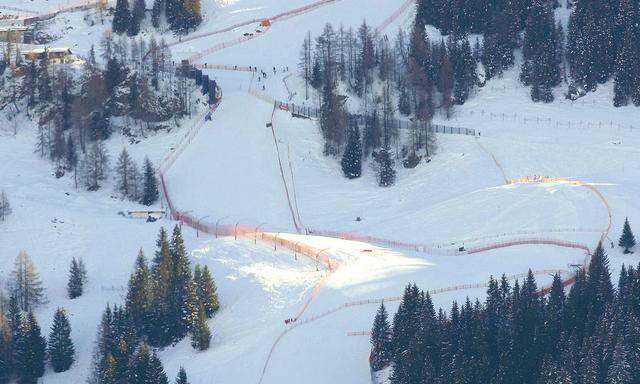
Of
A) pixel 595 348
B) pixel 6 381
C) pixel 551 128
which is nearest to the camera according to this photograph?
pixel 595 348

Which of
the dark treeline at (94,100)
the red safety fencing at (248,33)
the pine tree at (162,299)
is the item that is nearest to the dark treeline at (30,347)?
the pine tree at (162,299)

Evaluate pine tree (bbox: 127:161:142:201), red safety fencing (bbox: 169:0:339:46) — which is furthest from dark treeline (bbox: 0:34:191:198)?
red safety fencing (bbox: 169:0:339:46)

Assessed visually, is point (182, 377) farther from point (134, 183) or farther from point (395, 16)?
point (395, 16)

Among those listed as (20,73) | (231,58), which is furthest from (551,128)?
(20,73)

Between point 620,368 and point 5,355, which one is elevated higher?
point 620,368

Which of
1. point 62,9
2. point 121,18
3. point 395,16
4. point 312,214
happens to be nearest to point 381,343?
point 312,214

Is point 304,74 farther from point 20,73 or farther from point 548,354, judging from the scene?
point 548,354
